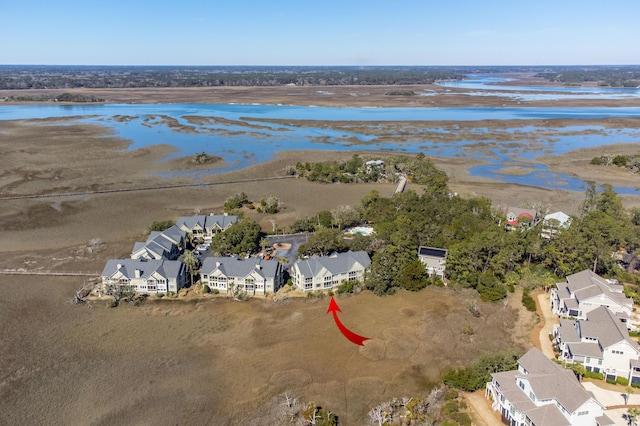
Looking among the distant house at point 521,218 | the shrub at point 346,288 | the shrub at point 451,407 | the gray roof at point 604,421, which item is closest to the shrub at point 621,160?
the distant house at point 521,218

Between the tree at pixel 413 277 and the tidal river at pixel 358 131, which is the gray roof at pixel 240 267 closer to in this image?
the tree at pixel 413 277

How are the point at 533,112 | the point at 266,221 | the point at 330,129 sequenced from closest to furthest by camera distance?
the point at 266,221, the point at 330,129, the point at 533,112

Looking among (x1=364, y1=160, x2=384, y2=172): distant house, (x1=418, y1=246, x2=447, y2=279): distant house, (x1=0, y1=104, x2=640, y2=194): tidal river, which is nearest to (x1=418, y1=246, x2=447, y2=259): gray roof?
(x1=418, y1=246, x2=447, y2=279): distant house

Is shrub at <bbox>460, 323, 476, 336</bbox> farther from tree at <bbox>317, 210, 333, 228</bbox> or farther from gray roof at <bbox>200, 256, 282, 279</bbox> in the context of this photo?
tree at <bbox>317, 210, 333, 228</bbox>

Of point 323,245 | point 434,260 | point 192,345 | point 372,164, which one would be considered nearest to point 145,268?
point 192,345

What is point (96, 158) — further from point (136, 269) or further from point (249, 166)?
point (136, 269)

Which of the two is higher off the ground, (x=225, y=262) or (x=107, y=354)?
(x=225, y=262)

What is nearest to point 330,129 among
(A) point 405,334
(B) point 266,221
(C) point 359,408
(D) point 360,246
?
(B) point 266,221
